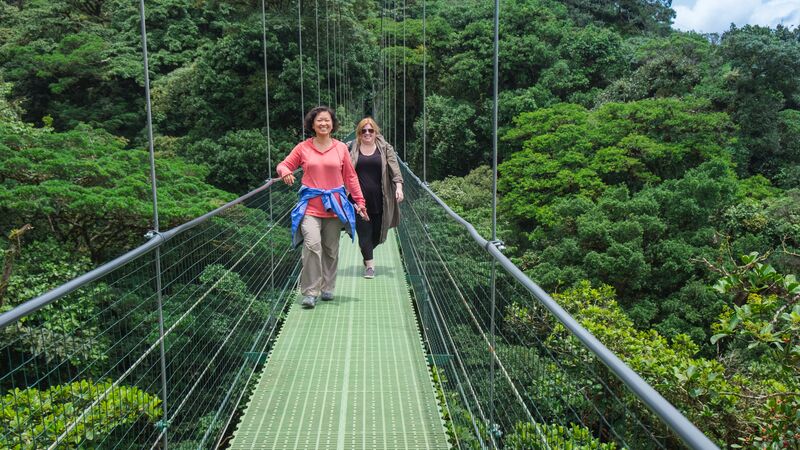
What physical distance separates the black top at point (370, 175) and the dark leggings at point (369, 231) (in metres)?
0.11

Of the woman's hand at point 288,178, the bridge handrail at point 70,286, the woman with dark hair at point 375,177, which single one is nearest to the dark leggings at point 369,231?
the woman with dark hair at point 375,177

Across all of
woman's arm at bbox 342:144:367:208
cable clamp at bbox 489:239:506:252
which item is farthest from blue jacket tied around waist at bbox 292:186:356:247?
cable clamp at bbox 489:239:506:252

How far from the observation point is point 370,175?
12.1 ft

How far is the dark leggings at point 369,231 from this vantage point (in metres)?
3.76

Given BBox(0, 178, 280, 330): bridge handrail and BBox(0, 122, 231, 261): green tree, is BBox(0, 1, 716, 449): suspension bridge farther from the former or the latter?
BBox(0, 122, 231, 261): green tree

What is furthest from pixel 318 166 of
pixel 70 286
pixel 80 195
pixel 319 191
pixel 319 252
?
pixel 80 195

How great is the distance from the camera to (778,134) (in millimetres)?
15508

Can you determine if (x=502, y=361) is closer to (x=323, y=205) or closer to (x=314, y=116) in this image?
(x=323, y=205)

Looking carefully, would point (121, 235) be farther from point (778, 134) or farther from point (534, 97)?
point (778, 134)

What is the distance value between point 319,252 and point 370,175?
2.32 feet

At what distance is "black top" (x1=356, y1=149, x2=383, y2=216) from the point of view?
3674 mm

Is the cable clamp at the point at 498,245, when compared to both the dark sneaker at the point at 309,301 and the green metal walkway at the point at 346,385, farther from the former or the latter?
the dark sneaker at the point at 309,301

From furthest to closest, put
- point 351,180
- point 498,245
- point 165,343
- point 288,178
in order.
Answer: point 351,180, point 288,178, point 165,343, point 498,245

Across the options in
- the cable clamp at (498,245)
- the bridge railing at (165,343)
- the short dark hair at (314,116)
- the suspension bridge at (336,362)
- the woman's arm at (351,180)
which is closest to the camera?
the bridge railing at (165,343)
